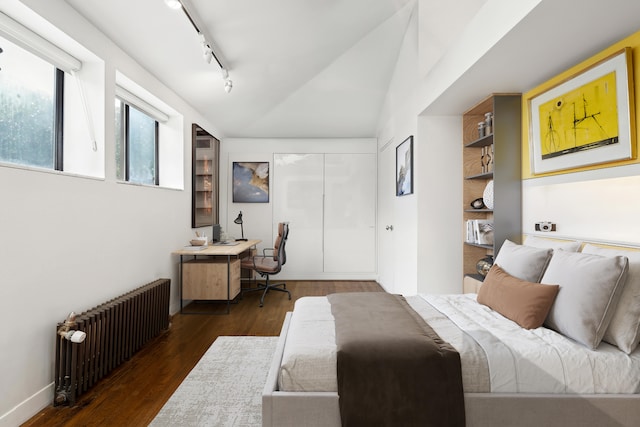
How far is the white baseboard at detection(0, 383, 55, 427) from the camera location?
6.12ft

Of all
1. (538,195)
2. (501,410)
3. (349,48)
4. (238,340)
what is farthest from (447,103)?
(238,340)

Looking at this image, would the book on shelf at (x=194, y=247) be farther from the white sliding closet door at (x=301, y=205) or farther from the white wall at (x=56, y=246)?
the white sliding closet door at (x=301, y=205)

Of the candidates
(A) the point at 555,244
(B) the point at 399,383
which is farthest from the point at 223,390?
(A) the point at 555,244

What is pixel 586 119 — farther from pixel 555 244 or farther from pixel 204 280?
pixel 204 280

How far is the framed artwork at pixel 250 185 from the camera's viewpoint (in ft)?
19.7

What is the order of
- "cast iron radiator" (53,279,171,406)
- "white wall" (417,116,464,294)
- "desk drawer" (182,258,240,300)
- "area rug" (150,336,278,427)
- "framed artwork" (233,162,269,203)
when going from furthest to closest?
"framed artwork" (233,162,269,203) → "desk drawer" (182,258,240,300) → "white wall" (417,116,464,294) → "cast iron radiator" (53,279,171,406) → "area rug" (150,336,278,427)

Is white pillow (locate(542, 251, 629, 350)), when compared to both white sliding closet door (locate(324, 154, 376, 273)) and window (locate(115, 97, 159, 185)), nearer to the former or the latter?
window (locate(115, 97, 159, 185))

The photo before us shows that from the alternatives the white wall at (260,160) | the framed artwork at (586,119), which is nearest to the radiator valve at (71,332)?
the framed artwork at (586,119)

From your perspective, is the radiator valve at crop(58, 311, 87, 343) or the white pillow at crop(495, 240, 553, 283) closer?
the radiator valve at crop(58, 311, 87, 343)

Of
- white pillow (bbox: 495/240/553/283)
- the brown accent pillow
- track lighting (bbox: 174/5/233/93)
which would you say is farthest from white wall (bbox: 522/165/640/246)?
track lighting (bbox: 174/5/233/93)

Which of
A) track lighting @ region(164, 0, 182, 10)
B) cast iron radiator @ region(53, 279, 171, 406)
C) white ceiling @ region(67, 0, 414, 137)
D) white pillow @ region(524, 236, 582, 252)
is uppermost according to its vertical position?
white ceiling @ region(67, 0, 414, 137)

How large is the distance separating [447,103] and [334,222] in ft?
10.4

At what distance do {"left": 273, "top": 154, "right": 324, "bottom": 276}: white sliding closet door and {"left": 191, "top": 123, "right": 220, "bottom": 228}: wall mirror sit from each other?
3.40 ft

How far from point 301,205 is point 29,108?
4.09 metres
